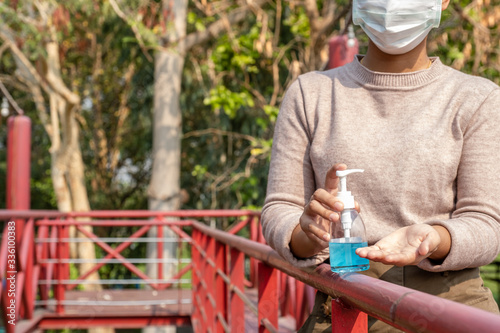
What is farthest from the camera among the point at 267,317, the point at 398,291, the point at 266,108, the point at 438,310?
the point at 266,108

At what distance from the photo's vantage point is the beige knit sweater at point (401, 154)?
1267 mm

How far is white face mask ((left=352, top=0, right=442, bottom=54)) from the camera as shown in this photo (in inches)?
53.9

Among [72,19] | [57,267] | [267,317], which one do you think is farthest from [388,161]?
[72,19]

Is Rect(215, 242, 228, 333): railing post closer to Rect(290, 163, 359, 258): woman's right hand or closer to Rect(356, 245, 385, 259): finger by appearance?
Rect(290, 163, 359, 258): woman's right hand

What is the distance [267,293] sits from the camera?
204cm

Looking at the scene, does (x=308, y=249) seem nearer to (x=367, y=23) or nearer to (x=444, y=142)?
(x=444, y=142)

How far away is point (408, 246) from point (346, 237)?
11 cm

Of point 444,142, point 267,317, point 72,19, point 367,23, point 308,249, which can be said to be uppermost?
point 72,19

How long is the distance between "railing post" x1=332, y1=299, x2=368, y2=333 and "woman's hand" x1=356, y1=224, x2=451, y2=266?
Result: 10 cm

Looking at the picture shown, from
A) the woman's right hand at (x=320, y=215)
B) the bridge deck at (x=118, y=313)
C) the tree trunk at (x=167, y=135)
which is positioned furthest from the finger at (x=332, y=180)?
the tree trunk at (x=167, y=135)

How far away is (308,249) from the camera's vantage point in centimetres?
129

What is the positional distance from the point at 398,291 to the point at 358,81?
0.71 meters

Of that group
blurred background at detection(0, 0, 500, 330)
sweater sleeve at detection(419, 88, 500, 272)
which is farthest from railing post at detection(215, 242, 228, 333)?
blurred background at detection(0, 0, 500, 330)

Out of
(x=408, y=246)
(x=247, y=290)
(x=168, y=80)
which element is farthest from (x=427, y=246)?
(x=168, y=80)
